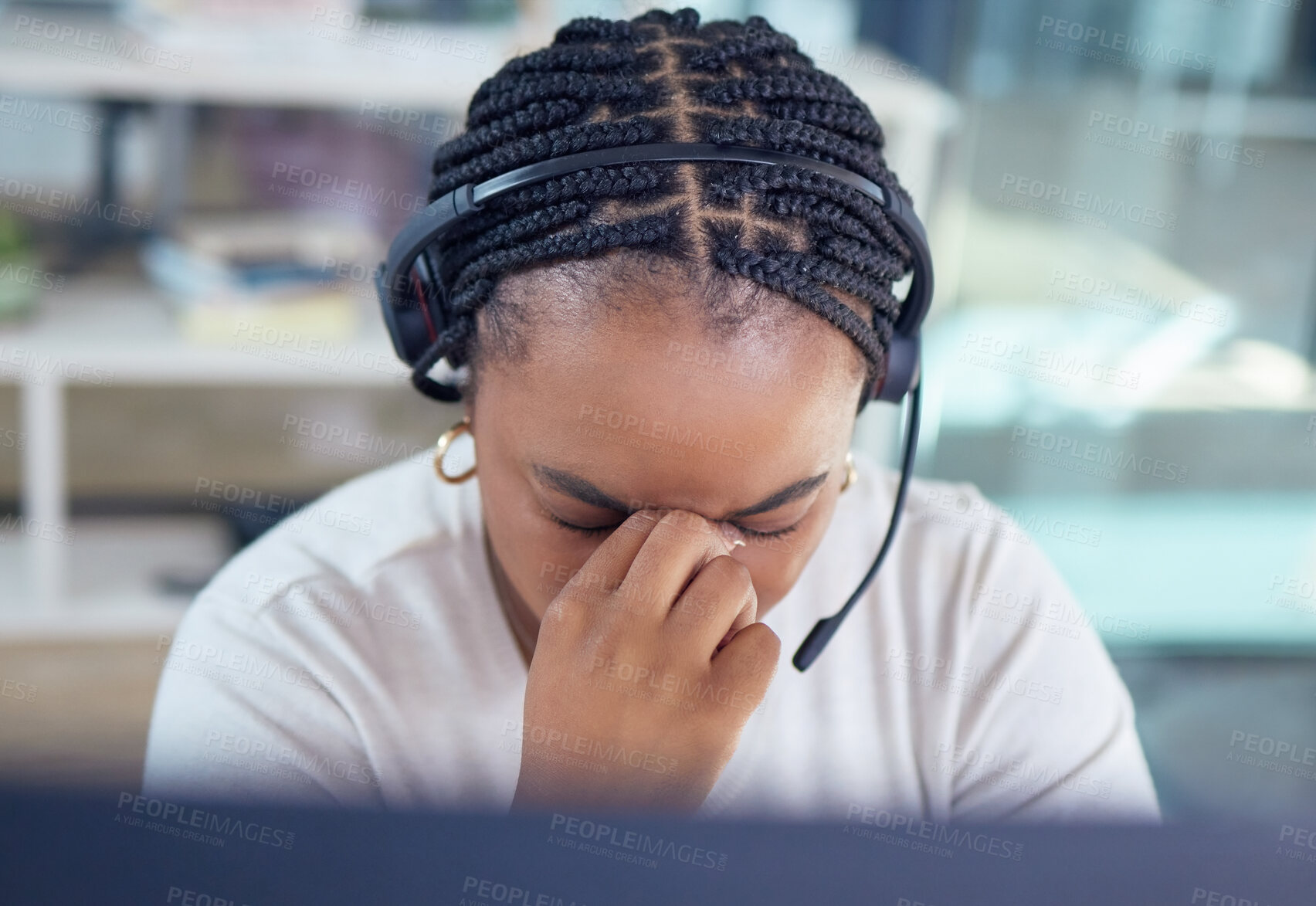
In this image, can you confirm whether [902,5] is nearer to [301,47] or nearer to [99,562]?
[301,47]

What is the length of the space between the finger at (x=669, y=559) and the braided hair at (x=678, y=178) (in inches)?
5.2

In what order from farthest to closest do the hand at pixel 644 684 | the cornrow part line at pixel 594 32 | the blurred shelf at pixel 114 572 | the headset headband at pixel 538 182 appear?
the blurred shelf at pixel 114 572 < the cornrow part line at pixel 594 32 < the headset headband at pixel 538 182 < the hand at pixel 644 684

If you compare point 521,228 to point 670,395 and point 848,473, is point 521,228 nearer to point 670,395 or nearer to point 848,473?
point 670,395

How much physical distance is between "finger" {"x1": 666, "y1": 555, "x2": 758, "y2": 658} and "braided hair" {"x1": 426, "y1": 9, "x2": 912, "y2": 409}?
160mm

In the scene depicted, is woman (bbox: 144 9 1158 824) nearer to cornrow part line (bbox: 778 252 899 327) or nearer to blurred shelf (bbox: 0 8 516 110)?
cornrow part line (bbox: 778 252 899 327)

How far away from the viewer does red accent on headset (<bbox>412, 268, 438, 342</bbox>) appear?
0.85 metres

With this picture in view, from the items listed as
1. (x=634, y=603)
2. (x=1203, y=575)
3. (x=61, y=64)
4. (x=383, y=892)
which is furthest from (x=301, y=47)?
(x=1203, y=575)

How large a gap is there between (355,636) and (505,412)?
28 centimetres

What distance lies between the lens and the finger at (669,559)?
25.8 inches

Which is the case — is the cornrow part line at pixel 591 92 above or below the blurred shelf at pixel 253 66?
above

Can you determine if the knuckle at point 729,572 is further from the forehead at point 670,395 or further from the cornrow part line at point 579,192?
the cornrow part line at point 579,192

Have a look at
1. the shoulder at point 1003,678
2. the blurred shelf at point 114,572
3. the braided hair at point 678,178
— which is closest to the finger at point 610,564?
the braided hair at point 678,178

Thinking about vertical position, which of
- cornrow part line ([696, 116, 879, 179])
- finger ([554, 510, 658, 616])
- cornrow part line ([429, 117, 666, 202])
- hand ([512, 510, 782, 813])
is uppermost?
cornrow part line ([696, 116, 879, 179])

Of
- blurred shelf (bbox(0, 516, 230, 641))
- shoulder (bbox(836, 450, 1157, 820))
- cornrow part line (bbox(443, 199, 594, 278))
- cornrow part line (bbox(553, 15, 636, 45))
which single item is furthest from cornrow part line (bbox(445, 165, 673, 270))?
blurred shelf (bbox(0, 516, 230, 641))
